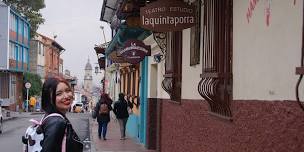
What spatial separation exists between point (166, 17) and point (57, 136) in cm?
485

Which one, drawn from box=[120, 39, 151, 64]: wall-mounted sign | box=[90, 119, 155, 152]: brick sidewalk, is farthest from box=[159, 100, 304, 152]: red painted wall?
box=[90, 119, 155, 152]: brick sidewalk

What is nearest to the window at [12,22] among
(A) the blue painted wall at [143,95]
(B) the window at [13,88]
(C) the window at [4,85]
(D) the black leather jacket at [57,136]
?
(C) the window at [4,85]

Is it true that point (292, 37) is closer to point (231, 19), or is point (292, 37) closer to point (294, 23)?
point (294, 23)

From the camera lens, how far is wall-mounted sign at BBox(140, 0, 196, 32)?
8.91 metres

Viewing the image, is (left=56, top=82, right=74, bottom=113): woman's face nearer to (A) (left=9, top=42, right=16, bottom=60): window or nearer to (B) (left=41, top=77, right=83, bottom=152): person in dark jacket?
(B) (left=41, top=77, right=83, bottom=152): person in dark jacket

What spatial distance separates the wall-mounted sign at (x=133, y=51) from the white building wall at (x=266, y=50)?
8.00m

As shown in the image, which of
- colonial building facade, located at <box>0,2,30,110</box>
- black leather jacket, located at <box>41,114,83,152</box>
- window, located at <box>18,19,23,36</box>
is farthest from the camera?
window, located at <box>18,19,23,36</box>

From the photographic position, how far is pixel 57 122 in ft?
14.4

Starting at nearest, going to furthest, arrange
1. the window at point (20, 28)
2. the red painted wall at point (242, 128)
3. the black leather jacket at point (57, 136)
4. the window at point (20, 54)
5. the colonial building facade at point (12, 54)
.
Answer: the black leather jacket at point (57, 136), the red painted wall at point (242, 128), the colonial building facade at point (12, 54), the window at point (20, 28), the window at point (20, 54)

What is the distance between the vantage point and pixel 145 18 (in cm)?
896

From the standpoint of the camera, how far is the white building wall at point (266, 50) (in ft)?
16.6

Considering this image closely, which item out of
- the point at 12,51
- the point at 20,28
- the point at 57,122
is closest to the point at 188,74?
the point at 57,122

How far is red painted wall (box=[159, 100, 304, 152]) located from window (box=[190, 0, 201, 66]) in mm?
698

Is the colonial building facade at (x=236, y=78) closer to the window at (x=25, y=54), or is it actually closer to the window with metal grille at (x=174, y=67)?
the window with metal grille at (x=174, y=67)
